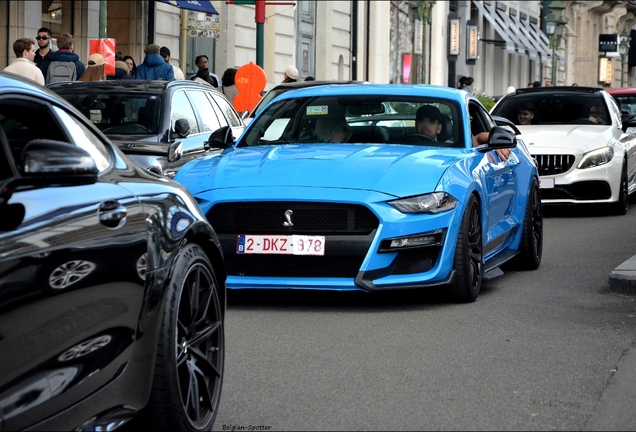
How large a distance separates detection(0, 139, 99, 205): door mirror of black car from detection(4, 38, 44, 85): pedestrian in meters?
11.1

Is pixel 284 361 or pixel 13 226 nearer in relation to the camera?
pixel 13 226

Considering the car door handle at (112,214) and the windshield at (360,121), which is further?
the windshield at (360,121)

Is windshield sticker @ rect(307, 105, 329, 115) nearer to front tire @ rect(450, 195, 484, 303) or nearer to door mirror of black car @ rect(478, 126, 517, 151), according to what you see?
door mirror of black car @ rect(478, 126, 517, 151)

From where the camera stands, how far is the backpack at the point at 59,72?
1670 cm

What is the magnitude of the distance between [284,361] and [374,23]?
130 ft

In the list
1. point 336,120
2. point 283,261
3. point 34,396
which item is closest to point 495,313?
point 283,261

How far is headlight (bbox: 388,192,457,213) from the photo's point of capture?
25.9 feet

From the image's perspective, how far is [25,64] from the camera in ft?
49.1

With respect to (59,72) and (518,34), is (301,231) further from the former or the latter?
(518,34)

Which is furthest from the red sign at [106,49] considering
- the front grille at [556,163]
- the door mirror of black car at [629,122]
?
the door mirror of black car at [629,122]

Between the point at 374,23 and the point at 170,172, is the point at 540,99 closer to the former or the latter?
the point at 170,172

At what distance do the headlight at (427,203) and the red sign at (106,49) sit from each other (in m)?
10.8

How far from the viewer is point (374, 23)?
149ft

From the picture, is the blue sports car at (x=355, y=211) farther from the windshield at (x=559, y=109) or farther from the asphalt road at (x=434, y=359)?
the windshield at (x=559, y=109)
